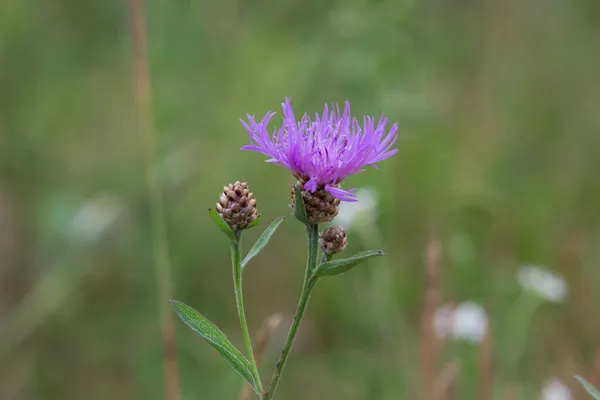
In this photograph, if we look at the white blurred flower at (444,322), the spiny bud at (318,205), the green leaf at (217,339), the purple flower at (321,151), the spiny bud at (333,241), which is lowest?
the white blurred flower at (444,322)

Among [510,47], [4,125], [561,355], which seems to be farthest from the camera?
[510,47]

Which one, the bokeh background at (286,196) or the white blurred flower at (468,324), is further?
the bokeh background at (286,196)

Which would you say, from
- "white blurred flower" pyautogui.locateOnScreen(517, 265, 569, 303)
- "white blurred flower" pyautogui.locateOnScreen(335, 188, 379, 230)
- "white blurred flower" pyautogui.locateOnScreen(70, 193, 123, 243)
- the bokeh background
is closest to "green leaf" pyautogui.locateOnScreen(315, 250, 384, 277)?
the bokeh background

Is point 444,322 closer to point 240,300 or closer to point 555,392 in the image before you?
point 555,392

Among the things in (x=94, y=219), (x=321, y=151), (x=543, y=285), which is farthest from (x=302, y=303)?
(x=94, y=219)

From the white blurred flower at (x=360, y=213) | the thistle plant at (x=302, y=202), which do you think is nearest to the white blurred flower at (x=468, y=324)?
the white blurred flower at (x=360, y=213)

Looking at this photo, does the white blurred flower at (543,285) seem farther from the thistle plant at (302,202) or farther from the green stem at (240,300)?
the green stem at (240,300)

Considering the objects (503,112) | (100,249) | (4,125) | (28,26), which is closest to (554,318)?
(503,112)

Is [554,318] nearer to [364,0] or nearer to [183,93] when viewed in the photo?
[364,0]
